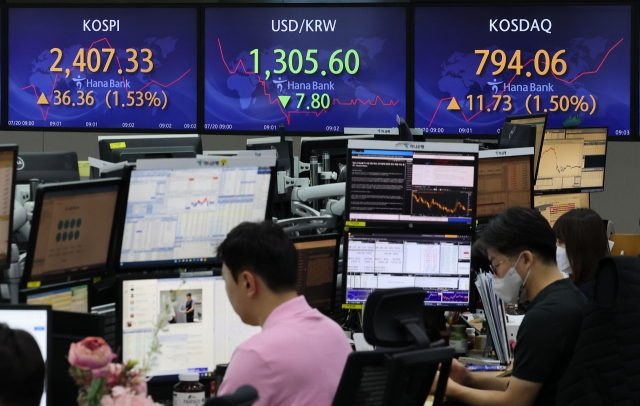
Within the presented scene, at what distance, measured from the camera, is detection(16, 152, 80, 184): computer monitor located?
14.0 feet

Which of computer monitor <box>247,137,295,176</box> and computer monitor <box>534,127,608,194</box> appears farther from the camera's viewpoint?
computer monitor <box>534,127,608,194</box>

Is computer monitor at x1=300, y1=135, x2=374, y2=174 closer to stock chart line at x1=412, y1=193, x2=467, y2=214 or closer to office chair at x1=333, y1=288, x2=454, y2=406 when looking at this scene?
stock chart line at x1=412, y1=193, x2=467, y2=214

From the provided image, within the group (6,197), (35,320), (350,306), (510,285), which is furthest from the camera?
(350,306)

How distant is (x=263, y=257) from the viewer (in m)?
2.25

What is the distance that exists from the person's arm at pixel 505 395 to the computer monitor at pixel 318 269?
2.00 ft

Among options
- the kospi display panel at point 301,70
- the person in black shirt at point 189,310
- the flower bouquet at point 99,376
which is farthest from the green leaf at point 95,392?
the kospi display panel at point 301,70

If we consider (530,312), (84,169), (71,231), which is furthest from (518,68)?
(71,231)

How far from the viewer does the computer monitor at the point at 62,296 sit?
2514mm

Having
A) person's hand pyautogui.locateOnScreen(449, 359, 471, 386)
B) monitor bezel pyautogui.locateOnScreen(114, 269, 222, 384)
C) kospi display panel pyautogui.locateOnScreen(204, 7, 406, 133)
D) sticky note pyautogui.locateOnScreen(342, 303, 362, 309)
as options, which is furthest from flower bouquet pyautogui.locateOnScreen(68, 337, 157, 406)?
kospi display panel pyautogui.locateOnScreen(204, 7, 406, 133)

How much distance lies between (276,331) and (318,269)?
117 cm

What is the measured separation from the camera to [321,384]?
2.14 metres

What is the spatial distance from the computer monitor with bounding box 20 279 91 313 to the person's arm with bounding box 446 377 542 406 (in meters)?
1.20

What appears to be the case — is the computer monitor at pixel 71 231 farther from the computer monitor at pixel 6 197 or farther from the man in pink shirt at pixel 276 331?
the man in pink shirt at pixel 276 331

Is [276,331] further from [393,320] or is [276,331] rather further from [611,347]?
[611,347]
